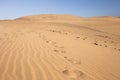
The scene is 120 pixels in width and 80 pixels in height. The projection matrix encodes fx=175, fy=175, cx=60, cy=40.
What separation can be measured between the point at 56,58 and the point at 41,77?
4.62ft

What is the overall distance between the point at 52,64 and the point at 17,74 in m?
1.00

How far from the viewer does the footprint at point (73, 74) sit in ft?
11.6

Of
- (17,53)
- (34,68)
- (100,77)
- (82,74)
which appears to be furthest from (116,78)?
(17,53)

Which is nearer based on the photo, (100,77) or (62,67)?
(100,77)

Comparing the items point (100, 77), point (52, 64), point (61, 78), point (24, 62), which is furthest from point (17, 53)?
point (100, 77)

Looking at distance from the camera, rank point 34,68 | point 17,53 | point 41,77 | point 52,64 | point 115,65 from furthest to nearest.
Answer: point 17,53 → point 115,65 → point 52,64 → point 34,68 → point 41,77

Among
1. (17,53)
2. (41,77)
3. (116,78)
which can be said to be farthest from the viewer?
(17,53)

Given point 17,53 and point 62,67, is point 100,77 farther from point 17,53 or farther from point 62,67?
point 17,53

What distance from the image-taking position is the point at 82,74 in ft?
12.2

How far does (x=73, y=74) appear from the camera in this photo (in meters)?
3.68

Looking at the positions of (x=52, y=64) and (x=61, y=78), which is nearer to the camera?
(x=61, y=78)

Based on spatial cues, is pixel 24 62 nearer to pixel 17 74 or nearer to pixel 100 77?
pixel 17 74

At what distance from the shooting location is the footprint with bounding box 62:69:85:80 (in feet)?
11.6

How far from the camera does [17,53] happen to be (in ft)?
17.0
